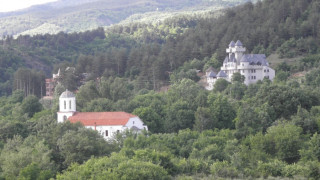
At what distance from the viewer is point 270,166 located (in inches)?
1919

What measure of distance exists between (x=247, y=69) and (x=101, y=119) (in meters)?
36.7

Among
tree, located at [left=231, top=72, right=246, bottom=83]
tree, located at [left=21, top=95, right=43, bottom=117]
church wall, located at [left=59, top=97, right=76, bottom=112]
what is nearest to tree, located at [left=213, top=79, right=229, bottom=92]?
tree, located at [left=231, top=72, right=246, bottom=83]

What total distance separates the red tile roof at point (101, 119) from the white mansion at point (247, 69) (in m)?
31.7

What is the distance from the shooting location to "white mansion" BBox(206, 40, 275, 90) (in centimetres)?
9169

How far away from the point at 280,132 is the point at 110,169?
18648mm

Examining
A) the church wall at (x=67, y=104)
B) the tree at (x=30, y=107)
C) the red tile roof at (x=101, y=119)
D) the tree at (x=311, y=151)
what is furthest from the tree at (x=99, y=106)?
the tree at (x=311, y=151)

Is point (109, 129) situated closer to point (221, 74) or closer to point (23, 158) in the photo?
point (23, 158)

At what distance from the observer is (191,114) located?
68.8m

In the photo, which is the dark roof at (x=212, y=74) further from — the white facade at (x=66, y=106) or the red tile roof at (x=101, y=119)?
the white facade at (x=66, y=106)

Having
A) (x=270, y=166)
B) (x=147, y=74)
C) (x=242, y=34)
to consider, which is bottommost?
(x=270, y=166)

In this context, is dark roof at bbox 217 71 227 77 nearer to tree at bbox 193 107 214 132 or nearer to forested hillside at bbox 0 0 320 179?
forested hillside at bbox 0 0 320 179

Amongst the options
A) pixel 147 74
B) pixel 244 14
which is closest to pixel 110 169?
pixel 147 74

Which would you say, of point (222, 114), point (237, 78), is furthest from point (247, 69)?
point (222, 114)

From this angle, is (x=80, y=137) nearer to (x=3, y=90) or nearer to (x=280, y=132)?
(x=280, y=132)
